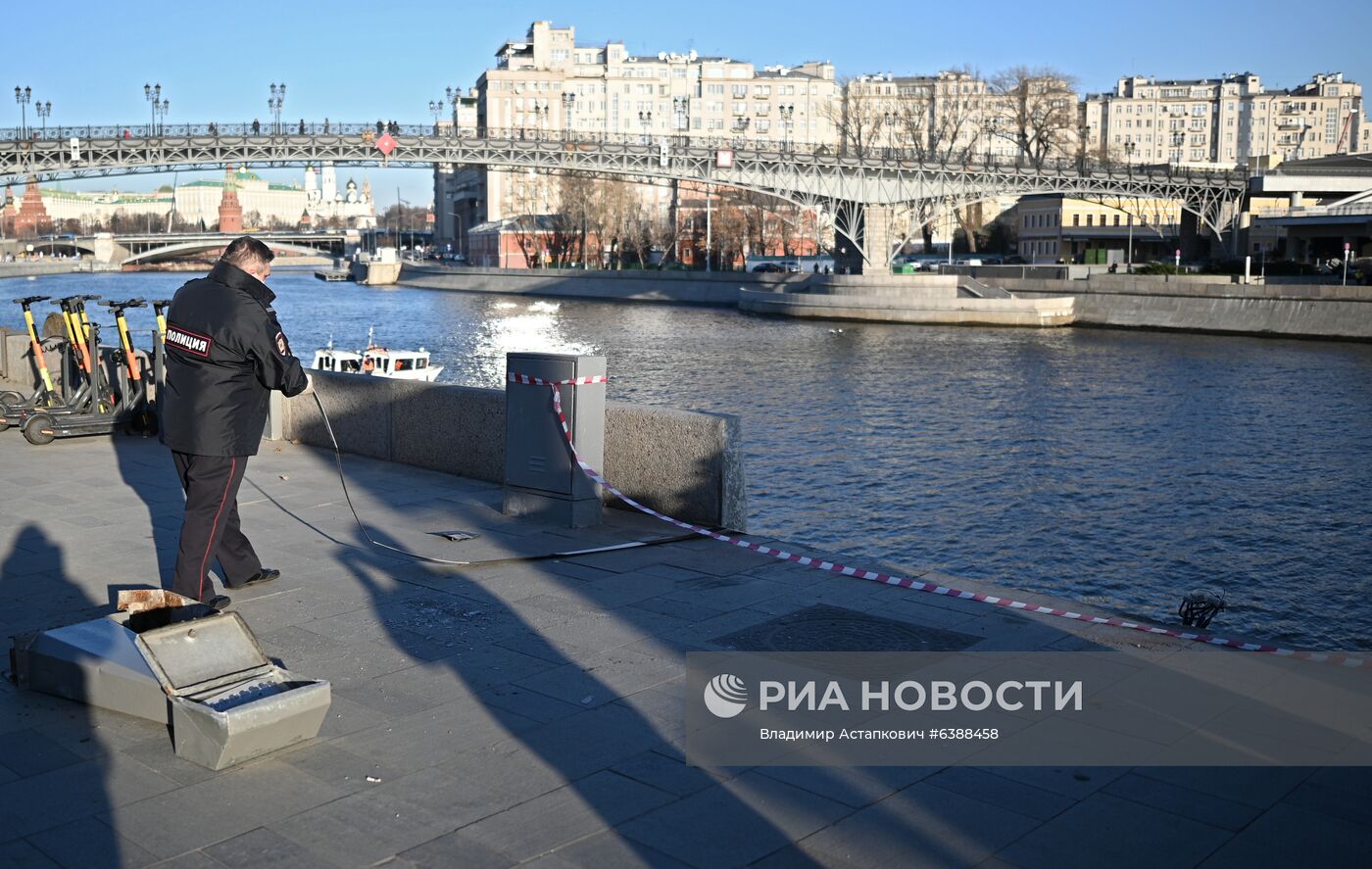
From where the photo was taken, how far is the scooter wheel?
1221 centimetres

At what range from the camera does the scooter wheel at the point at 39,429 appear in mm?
12211

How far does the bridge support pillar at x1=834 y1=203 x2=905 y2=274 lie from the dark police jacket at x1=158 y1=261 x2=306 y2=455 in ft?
201

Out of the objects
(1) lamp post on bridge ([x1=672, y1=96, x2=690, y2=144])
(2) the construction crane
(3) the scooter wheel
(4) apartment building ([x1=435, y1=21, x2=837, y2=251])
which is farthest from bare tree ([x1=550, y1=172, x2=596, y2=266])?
(2) the construction crane

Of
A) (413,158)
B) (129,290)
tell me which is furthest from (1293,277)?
(129,290)

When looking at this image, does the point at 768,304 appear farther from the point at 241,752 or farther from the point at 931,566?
the point at 241,752

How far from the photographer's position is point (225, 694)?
4.68 m

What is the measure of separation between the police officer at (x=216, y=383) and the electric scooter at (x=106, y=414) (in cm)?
684

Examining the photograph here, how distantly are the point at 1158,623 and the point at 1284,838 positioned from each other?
2832 millimetres

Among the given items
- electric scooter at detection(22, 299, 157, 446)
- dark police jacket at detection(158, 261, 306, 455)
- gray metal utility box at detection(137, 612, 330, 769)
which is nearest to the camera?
gray metal utility box at detection(137, 612, 330, 769)

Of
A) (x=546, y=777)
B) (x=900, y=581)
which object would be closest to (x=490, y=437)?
(x=900, y=581)

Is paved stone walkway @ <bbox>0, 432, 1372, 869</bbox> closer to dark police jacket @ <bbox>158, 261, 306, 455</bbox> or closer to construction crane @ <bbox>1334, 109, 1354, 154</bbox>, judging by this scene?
dark police jacket @ <bbox>158, 261, 306, 455</bbox>

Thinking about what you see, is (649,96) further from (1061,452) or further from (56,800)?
(56,800)

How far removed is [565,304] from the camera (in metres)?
75.8

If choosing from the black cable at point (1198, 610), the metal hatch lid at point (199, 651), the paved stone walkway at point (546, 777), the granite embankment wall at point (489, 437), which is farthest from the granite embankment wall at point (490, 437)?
the metal hatch lid at point (199, 651)
